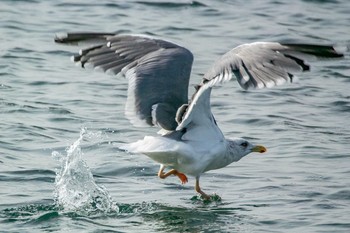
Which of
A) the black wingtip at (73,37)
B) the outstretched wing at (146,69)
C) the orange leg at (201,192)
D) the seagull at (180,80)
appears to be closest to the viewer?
the seagull at (180,80)

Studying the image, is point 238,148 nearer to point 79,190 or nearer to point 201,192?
point 201,192

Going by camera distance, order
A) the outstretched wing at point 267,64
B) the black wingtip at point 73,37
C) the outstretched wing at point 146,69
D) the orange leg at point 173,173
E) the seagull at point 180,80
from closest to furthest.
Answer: the outstretched wing at point 267,64 → the seagull at point 180,80 → the outstretched wing at point 146,69 → the black wingtip at point 73,37 → the orange leg at point 173,173

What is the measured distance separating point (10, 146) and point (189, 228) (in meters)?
2.93

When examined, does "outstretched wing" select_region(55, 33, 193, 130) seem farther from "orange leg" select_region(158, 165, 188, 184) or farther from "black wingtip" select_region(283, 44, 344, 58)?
"black wingtip" select_region(283, 44, 344, 58)

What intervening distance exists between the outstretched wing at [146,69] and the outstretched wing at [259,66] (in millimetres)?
430

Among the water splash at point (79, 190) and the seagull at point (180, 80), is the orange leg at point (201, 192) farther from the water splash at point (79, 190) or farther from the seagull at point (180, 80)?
the water splash at point (79, 190)

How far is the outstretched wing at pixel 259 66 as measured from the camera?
24.2 ft

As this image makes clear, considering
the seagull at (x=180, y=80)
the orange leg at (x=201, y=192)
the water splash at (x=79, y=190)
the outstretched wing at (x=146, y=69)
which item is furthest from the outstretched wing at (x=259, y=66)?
the water splash at (x=79, y=190)

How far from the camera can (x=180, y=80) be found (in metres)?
8.29

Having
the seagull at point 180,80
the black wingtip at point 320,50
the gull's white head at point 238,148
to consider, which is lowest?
the gull's white head at point 238,148

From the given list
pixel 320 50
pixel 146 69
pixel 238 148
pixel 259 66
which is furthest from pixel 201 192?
pixel 320 50

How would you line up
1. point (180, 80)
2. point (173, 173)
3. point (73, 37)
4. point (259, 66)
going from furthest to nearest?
point (173, 173)
point (73, 37)
point (180, 80)
point (259, 66)

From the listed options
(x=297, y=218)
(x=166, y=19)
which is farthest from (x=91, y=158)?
(x=166, y=19)

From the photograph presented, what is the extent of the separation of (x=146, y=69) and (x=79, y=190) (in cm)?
127
